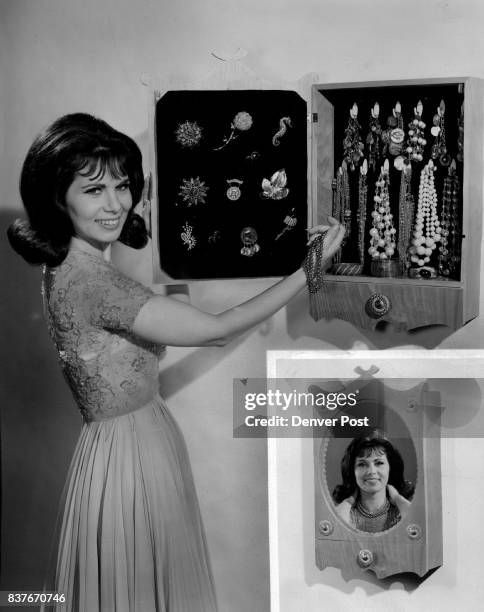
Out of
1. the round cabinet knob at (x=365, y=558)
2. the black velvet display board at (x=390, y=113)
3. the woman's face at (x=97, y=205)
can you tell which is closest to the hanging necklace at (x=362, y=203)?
the black velvet display board at (x=390, y=113)

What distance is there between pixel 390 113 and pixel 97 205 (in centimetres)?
45

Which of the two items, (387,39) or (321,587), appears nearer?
(387,39)

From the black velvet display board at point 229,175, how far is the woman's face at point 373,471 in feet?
1.05

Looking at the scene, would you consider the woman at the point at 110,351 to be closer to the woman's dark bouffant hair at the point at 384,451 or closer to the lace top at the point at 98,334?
the lace top at the point at 98,334

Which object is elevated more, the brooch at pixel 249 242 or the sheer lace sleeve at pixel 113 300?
the brooch at pixel 249 242

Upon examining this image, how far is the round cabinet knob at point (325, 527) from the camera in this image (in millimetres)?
1249

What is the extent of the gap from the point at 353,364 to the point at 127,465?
0.38m

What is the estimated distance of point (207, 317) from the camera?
1.12 meters

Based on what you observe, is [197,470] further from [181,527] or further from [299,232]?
[299,232]

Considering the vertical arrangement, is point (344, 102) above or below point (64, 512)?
above

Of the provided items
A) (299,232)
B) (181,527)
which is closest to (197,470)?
(181,527)

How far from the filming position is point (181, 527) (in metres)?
1.22

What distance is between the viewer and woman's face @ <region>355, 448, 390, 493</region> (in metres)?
1.23

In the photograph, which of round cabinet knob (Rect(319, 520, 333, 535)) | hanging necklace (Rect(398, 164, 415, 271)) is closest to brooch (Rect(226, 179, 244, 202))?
hanging necklace (Rect(398, 164, 415, 271))
